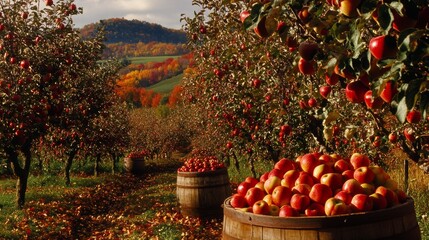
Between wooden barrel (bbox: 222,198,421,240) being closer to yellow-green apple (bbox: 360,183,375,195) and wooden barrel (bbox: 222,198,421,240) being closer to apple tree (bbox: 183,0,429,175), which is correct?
yellow-green apple (bbox: 360,183,375,195)

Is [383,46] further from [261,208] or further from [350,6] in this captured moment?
[261,208]

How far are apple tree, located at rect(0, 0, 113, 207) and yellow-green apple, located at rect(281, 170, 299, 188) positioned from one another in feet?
26.2

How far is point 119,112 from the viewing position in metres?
28.0

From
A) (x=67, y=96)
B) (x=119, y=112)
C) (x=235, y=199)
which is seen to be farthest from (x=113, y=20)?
(x=235, y=199)

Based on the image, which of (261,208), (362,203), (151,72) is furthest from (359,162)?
(151,72)

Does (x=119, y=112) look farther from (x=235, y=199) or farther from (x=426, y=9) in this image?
(x=426, y=9)

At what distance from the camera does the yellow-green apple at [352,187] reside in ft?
12.7

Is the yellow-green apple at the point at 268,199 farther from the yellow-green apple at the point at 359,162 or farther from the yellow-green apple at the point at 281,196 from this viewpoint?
the yellow-green apple at the point at 359,162

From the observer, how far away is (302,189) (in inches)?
159

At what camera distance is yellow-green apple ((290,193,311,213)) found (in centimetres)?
377

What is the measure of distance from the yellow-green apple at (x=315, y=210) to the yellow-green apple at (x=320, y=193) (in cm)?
6

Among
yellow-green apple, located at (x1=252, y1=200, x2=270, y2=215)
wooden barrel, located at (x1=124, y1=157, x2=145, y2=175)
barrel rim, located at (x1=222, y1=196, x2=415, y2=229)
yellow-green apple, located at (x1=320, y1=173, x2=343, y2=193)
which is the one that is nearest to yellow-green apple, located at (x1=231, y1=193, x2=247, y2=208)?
yellow-green apple, located at (x1=252, y1=200, x2=270, y2=215)

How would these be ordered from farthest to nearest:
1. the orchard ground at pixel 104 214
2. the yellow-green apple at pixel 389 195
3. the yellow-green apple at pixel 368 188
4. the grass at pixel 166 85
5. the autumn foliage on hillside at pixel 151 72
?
1. the autumn foliage on hillside at pixel 151 72
2. the grass at pixel 166 85
3. the orchard ground at pixel 104 214
4. the yellow-green apple at pixel 368 188
5. the yellow-green apple at pixel 389 195

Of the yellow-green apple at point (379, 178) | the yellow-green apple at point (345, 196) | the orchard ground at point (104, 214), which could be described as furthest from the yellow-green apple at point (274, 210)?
the orchard ground at point (104, 214)
